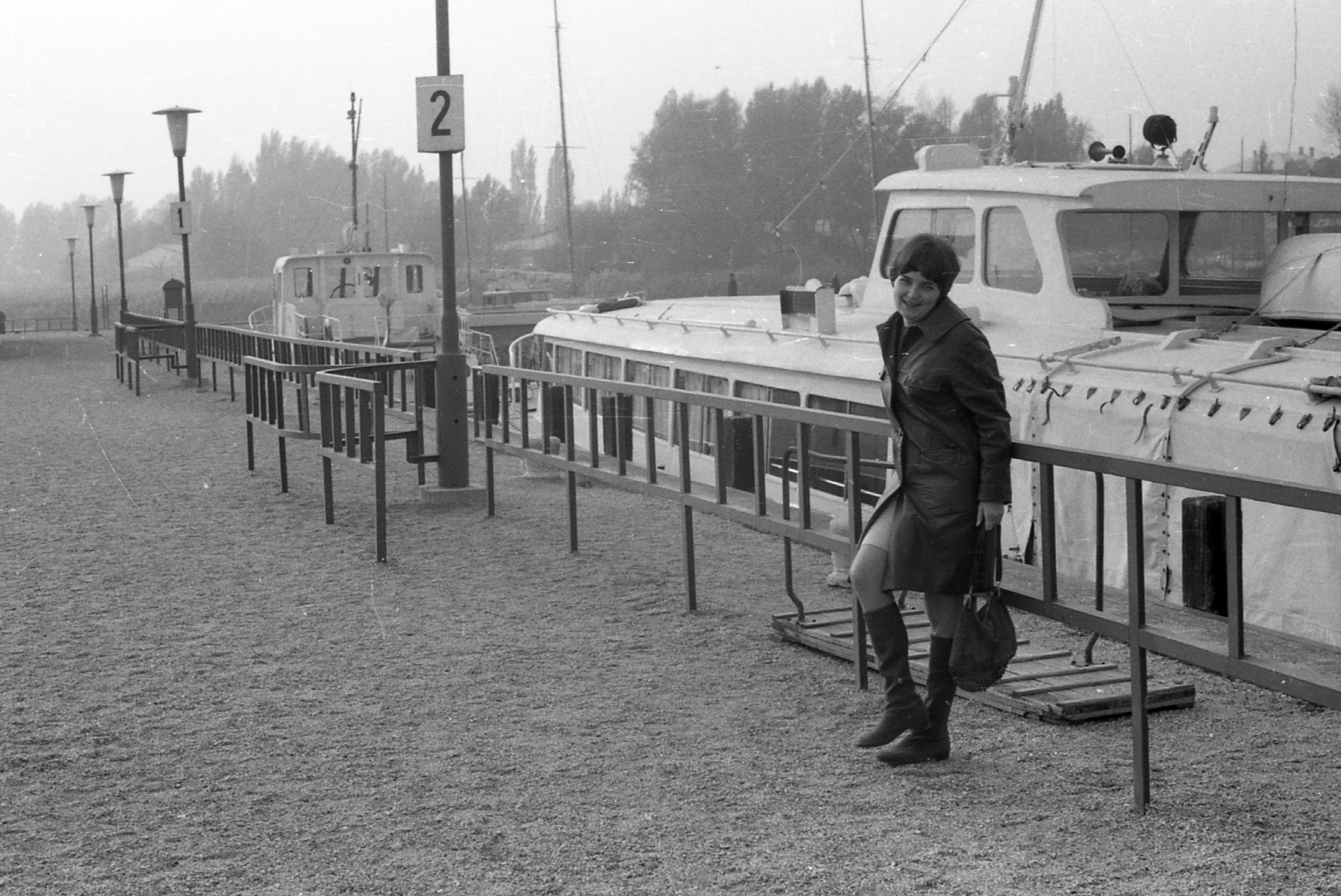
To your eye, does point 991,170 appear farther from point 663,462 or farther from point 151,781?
point 151,781

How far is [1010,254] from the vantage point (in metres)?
10.8

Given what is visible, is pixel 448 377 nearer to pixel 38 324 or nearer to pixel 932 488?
pixel 932 488

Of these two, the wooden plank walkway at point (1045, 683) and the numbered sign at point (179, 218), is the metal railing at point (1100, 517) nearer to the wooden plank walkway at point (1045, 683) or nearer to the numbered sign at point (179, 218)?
the wooden plank walkway at point (1045, 683)

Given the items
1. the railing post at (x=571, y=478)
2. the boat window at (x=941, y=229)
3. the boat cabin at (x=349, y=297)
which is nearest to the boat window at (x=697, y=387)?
the boat window at (x=941, y=229)

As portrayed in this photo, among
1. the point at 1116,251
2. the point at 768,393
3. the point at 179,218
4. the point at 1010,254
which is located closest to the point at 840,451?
the point at 768,393

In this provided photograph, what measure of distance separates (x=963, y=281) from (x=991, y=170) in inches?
31.9

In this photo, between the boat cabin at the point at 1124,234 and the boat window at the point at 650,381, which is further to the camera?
the boat window at the point at 650,381

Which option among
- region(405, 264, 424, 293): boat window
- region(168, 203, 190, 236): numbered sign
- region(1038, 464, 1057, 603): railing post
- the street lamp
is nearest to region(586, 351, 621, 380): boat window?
region(1038, 464, 1057, 603): railing post

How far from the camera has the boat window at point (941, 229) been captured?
11141 millimetres

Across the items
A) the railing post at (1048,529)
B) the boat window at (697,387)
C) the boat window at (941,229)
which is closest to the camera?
the railing post at (1048,529)

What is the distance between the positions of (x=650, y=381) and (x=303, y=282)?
21.5 meters

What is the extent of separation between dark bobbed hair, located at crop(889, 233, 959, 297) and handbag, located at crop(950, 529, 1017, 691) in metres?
0.82

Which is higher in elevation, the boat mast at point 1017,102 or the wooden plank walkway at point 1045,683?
the boat mast at point 1017,102

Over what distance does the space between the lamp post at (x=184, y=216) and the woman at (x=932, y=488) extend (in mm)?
23482
